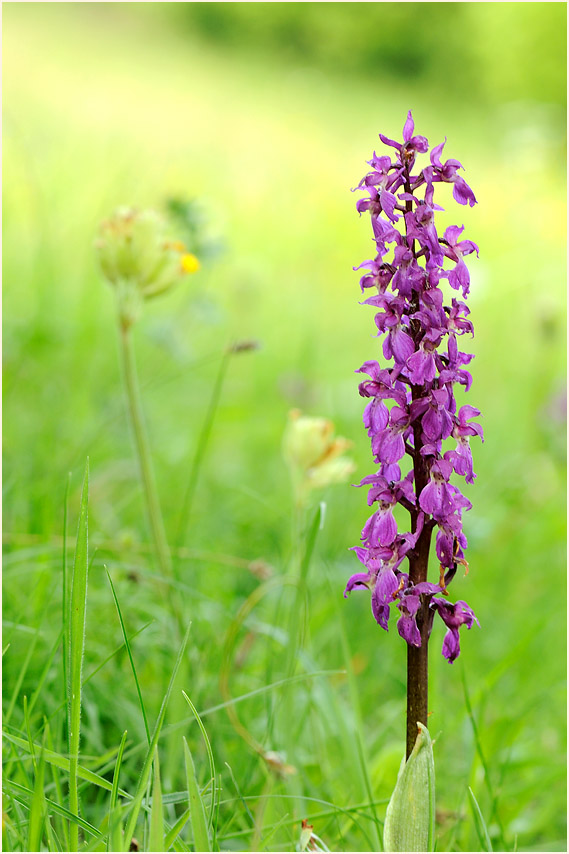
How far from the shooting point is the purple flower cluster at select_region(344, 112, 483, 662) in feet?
2.76

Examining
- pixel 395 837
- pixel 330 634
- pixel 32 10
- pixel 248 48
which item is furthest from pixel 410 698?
pixel 248 48

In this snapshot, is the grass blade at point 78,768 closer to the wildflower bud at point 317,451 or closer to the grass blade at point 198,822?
the grass blade at point 198,822

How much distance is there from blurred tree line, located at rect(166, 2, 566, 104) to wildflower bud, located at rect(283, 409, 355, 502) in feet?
37.8

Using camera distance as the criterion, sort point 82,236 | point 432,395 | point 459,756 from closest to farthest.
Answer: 1. point 432,395
2. point 459,756
3. point 82,236

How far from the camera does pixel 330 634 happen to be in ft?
6.03

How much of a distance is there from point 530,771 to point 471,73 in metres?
14.7

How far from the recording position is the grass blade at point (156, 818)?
80 cm

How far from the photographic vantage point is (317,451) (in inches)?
58.3

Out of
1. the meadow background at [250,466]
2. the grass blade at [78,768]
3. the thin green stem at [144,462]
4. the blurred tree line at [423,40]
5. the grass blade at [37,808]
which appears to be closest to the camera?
the grass blade at [37,808]

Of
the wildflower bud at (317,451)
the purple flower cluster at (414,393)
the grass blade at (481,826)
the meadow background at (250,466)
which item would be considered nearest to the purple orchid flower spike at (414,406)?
the purple flower cluster at (414,393)

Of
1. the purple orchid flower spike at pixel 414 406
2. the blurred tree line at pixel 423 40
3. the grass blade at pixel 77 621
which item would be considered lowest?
the grass blade at pixel 77 621

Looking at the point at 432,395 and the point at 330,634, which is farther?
the point at 330,634

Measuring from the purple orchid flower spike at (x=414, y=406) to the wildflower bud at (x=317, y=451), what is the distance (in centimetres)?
57

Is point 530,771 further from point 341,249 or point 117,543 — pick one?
point 341,249
